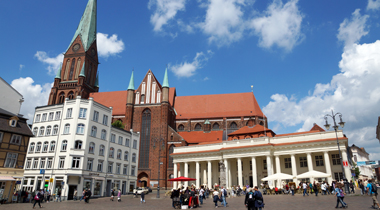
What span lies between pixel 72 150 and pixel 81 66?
42952 millimetres

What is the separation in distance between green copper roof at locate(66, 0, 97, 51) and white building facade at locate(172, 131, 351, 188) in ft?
150

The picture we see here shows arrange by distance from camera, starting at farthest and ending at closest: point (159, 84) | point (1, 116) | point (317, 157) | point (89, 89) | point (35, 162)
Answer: point (89, 89) < point (159, 84) < point (317, 157) < point (35, 162) < point (1, 116)

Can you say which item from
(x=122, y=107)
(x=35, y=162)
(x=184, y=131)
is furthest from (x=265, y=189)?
(x=122, y=107)

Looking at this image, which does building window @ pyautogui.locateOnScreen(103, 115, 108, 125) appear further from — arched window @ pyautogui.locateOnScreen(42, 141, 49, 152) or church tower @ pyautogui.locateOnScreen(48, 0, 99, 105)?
church tower @ pyautogui.locateOnScreen(48, 0, 99, 105)

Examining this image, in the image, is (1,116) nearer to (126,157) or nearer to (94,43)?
(126,157)

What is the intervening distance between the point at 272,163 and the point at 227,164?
7101 mm

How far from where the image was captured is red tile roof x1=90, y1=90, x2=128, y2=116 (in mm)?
69500

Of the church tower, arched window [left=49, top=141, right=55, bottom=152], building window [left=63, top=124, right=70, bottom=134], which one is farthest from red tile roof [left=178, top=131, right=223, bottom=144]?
arched window [left=49, top=141, right=55, bottom=152]

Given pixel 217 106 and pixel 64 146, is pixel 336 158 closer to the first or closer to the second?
pixel 217 106

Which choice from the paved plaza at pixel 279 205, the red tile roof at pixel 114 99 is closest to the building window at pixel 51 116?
the paved plaza at pixel 279 205

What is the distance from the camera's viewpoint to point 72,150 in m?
34.3

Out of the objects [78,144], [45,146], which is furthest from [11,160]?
[78,144]

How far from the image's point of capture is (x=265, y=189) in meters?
33.2

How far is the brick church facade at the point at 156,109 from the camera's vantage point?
57000 mm
